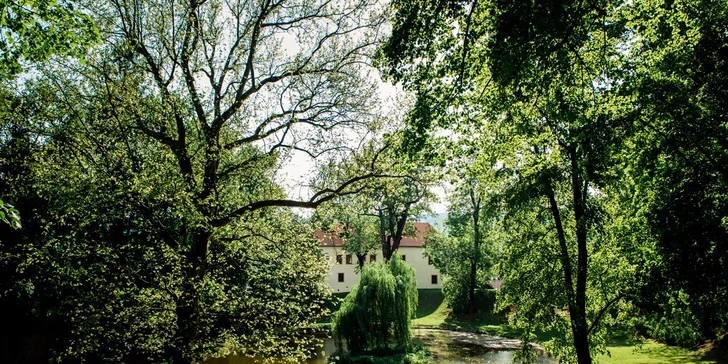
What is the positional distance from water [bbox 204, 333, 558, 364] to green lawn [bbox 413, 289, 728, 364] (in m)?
2.60

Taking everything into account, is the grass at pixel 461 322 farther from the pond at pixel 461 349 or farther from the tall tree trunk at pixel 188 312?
the tall tree trunk at pixel 188 312

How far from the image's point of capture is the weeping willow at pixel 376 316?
2092 cm

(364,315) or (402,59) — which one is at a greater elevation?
(402,59)

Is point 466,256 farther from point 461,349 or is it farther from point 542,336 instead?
point 461,349

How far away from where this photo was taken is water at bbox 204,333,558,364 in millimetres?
22344

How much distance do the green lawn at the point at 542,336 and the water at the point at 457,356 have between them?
2.60m

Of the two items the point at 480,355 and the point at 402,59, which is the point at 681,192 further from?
the point at 480,355

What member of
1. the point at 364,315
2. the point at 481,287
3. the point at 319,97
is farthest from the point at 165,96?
the point at 481,287

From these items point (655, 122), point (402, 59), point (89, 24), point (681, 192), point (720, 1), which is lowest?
point (681, 192)

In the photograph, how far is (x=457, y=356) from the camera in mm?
23750

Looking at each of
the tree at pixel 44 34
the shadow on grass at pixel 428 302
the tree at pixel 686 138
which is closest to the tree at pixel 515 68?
the tree at pixel 686 138

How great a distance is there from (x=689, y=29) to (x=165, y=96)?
11081 millimetres

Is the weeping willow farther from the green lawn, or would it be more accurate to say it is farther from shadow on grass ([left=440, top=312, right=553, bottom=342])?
shadow on grass ([left=440, top=312, right=553, bottom=342])

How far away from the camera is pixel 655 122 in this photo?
8.15 metres
